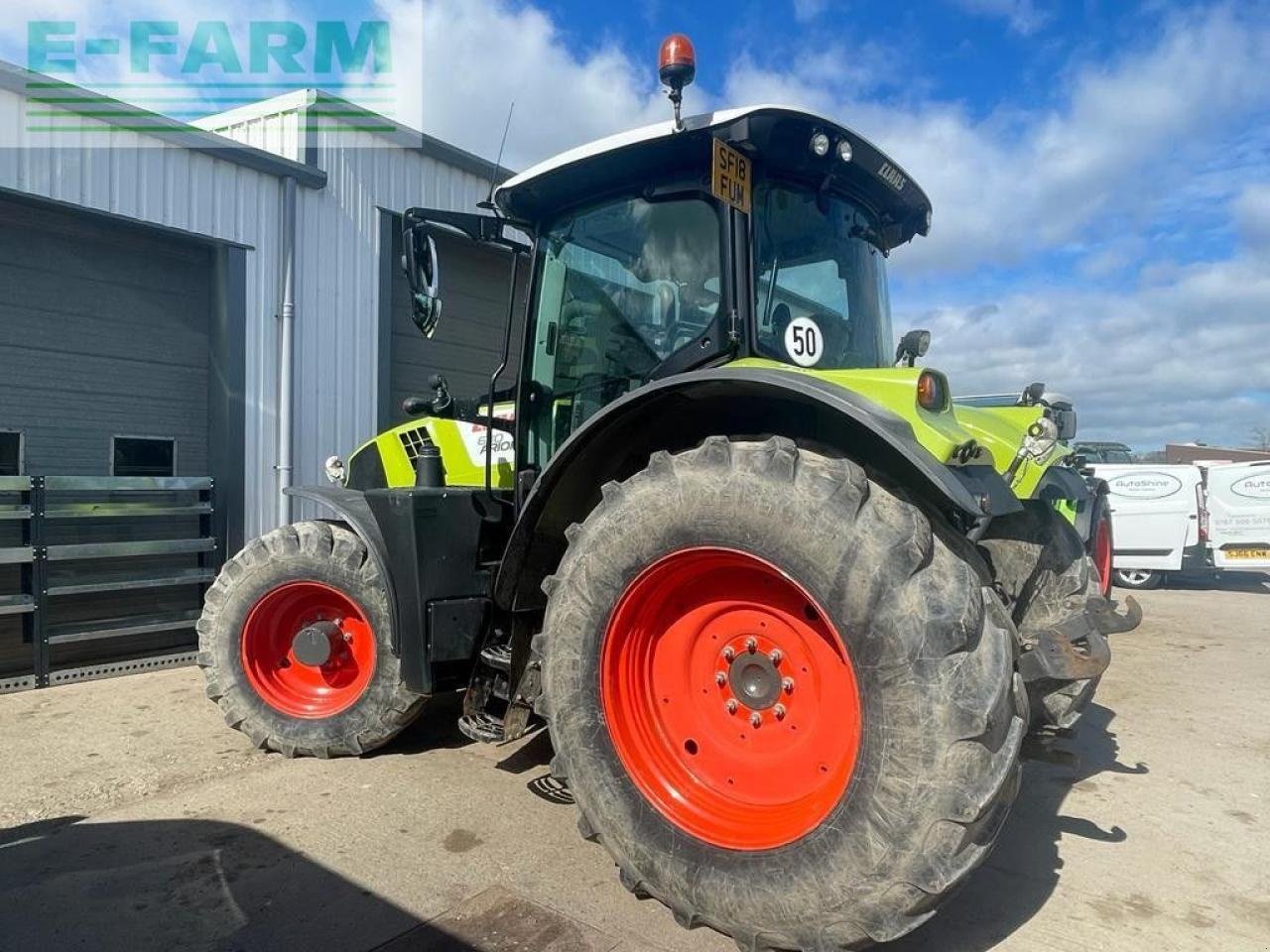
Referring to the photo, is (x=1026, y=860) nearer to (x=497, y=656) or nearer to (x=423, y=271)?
(x=497, y=656)

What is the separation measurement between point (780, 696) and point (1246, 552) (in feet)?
38.5

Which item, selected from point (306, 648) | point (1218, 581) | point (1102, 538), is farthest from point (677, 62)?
point (1218, 581)

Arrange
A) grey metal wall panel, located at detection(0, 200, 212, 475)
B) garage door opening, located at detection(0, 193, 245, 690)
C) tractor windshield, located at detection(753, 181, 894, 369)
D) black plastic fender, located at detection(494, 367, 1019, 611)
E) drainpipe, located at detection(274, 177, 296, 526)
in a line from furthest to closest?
drainpipe, located at detection(274, 177, 296, 526) < grey metal wall panel, located at detection(0, 200, 212, 475) < garage door opening, located at detection(0, 193, 245, 690) < tractor windshield, located at detection(753, 181, 894, 369) < black plastic fender, located at detection(494, 367, 1019, 611)

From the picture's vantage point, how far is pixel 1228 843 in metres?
3.37

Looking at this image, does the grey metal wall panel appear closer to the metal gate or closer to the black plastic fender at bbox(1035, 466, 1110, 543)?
the metal gate

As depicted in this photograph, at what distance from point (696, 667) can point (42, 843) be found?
259 cm

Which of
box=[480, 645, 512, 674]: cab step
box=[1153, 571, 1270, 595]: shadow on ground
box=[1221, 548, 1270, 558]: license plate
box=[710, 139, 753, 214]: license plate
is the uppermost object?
box=[710, 139, 753, 214]: license plate

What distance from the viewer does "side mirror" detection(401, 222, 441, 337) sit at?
3.70m

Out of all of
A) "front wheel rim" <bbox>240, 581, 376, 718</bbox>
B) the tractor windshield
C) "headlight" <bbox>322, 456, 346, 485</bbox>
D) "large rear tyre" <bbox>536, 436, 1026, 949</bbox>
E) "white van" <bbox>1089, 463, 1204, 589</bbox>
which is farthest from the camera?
"white van" <bbox>1089, 463, 1204, 589</bbox>

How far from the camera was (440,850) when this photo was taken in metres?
3.16

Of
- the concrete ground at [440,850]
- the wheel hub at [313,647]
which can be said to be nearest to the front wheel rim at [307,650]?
the wheel hub at [313,647]

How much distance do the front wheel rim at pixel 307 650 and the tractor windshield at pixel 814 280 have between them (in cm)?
244

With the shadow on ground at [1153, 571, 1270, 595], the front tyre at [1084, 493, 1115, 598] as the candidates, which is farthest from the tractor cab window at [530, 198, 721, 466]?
the shadow on ground at [1153, 571, 1270, 595]

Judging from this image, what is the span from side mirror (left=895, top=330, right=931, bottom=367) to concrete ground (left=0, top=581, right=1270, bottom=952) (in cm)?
195
